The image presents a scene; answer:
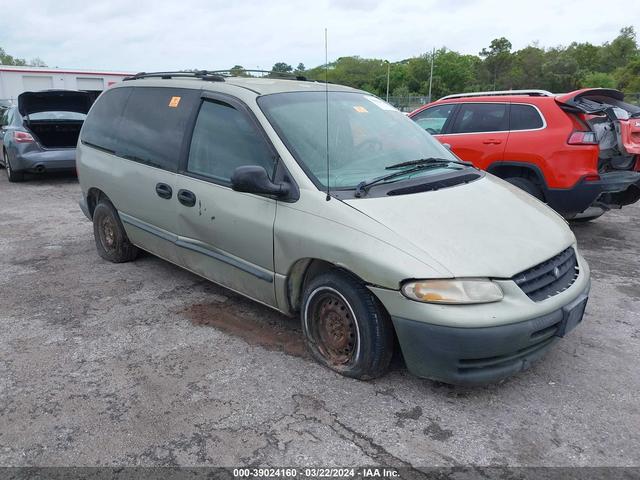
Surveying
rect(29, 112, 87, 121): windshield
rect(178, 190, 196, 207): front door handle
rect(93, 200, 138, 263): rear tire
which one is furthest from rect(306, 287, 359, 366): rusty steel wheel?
rect(29, 112, 87, 121): windshield

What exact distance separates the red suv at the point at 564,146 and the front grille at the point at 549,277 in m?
2.80

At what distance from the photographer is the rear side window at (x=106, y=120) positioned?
5000mm

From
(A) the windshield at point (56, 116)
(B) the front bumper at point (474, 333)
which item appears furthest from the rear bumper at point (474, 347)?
(A) the windshield at point (56, 116)

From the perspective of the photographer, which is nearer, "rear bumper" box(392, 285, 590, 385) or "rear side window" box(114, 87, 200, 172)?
"rear bumper" box(392, 285, 590, 385)

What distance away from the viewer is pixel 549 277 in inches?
118

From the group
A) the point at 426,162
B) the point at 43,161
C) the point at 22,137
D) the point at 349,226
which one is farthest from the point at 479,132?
the point at 22,137

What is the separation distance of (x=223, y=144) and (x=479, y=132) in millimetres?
4074

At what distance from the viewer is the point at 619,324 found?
13.1ft

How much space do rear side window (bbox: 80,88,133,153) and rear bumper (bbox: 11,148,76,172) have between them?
4.93 m

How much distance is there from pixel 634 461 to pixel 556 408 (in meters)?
0.47

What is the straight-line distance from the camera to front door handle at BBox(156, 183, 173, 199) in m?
4.14

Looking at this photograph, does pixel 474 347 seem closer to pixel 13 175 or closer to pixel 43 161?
pixel 43 161

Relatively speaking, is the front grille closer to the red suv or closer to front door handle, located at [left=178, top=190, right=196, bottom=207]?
front door handle, located at [left=178, top=190, right=196, bottom=207]

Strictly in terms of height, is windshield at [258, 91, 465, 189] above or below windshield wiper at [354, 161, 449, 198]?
above
